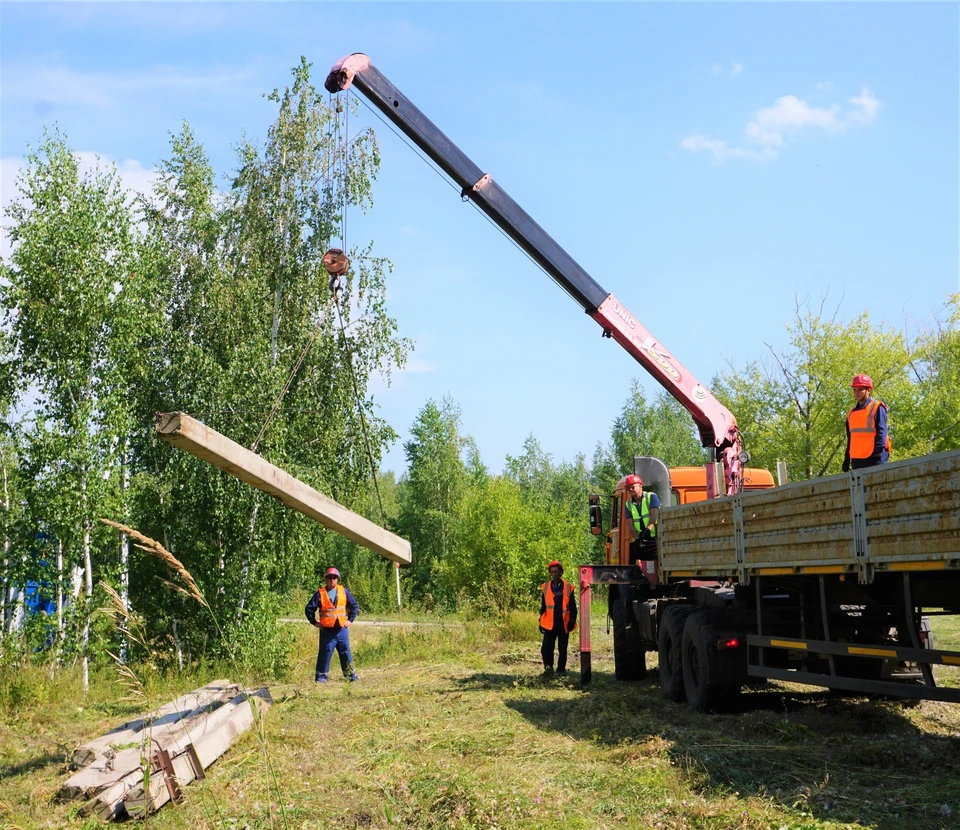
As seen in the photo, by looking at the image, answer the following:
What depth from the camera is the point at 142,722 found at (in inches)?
378

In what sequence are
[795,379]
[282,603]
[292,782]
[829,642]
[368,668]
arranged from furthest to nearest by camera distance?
1. [795,379]
2. [282,603]
3. [368,668]
4. [829,642]
5. [292,782]

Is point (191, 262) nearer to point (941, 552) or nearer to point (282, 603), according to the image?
point (282, 603)

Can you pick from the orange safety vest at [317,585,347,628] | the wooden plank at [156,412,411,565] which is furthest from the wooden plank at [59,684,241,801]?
the orange safety vest at [317,585,347,628]

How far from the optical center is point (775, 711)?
34.3ft

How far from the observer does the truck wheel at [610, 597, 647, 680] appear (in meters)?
13.6

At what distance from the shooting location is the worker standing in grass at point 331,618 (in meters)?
14.1

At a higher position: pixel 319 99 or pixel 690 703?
pixel 319 99

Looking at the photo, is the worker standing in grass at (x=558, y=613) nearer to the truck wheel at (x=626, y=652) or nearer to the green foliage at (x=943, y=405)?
the truck wheel at (x=626, y=652)

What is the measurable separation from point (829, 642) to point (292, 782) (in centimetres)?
462

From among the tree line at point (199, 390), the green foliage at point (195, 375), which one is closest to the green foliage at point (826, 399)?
the tree line at point (199, 390)

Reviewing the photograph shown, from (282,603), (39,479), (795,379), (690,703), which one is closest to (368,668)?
(282,603)

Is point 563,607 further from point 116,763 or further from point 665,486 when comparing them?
point 116,763

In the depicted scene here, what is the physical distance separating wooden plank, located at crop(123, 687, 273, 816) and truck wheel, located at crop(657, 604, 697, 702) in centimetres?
489

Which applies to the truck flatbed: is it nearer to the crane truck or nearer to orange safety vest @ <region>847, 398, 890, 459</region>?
the crane truck
